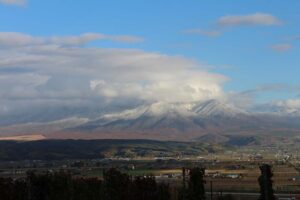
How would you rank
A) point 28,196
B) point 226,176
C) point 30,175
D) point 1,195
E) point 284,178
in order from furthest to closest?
point 226,176
point 284,178
point 30,175
point 28,196
point 1,195

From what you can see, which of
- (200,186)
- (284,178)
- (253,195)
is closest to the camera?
(200,186)

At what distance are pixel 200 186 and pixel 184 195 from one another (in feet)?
6.25

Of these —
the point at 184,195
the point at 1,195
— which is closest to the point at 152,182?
the point at 184,195

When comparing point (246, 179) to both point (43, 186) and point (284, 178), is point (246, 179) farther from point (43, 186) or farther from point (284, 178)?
point (43, 186)

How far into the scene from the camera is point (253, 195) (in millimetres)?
93875

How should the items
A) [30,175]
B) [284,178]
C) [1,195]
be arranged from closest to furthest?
[1,195] < [30,175] < [284,178]

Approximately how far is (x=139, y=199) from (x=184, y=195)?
1194 centimetres

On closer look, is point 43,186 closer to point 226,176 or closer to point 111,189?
point 111,189

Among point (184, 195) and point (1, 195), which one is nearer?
point (184, 195)

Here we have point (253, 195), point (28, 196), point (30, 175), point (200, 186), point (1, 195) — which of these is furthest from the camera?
point (253, 195)

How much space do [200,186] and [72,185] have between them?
1919 cm

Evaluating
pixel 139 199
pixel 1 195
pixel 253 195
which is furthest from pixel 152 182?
pixel 253 195

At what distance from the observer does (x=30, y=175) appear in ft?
244

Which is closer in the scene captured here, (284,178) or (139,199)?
(139,199)
